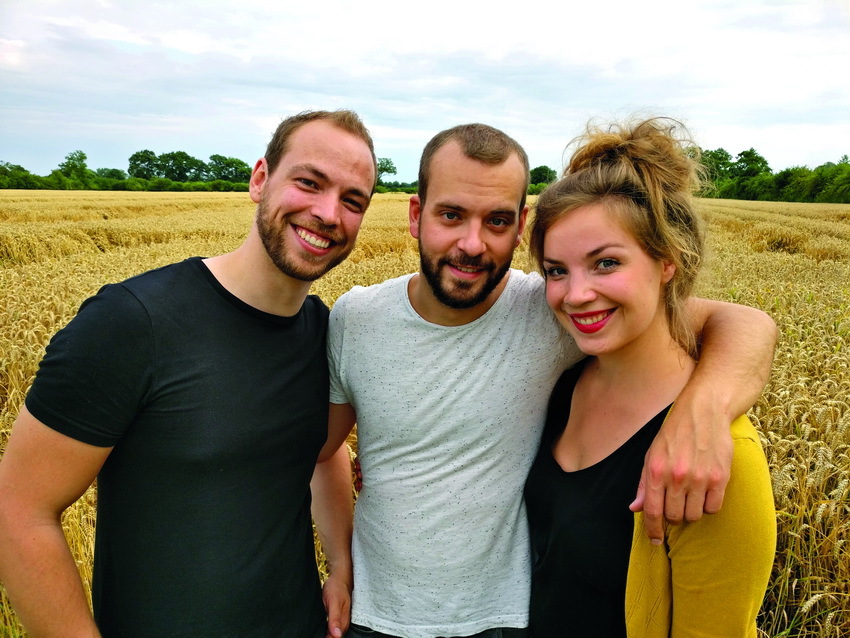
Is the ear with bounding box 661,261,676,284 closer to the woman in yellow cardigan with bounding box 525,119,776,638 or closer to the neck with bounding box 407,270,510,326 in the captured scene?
the woman in yellow cardigan with bounding box 525,119,776,638

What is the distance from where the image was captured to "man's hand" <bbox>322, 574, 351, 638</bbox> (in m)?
2.06

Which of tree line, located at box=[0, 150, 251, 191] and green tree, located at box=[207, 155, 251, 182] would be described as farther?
green tree, located at box=[207, 155, 251, 182]

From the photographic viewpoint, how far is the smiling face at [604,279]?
166 cm

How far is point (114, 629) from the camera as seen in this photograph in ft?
5.68

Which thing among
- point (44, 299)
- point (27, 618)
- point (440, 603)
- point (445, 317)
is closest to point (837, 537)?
point (440, 603)

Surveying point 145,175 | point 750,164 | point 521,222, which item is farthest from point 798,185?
point 145,175

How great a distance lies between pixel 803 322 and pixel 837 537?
11.7 ft

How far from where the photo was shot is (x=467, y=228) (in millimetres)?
2035

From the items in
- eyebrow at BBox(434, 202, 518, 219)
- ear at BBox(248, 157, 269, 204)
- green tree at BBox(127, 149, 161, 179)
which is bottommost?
eyebrow at BBox(434, 202, 518, 219)

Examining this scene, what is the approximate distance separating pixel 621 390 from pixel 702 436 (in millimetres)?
425

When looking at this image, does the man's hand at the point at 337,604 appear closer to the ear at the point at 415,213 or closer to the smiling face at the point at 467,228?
the smiling face at the point at 467,228

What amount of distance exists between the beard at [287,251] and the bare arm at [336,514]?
570 millimetres

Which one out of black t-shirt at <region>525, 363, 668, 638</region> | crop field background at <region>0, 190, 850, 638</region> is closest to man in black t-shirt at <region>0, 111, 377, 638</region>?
black t-shirt at <region>525, 363, 668, 638</region>

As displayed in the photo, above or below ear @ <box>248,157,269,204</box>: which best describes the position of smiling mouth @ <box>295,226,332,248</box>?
below
